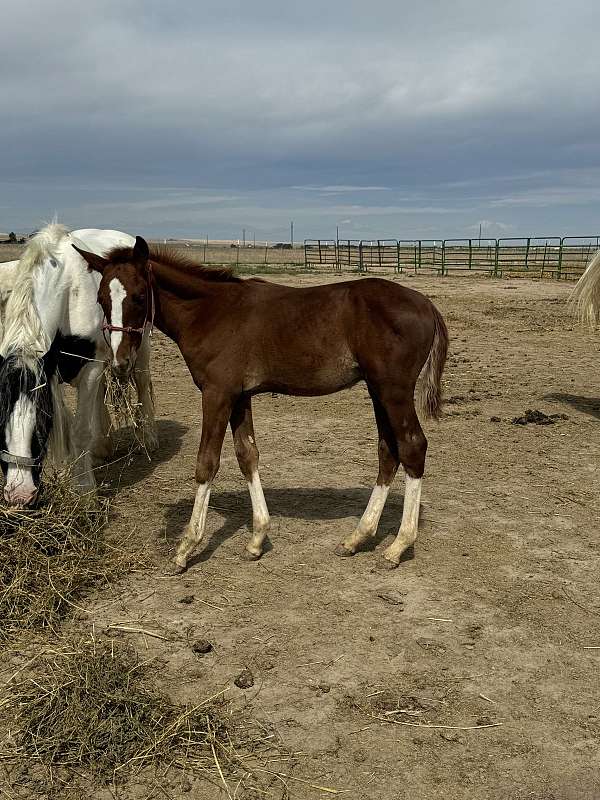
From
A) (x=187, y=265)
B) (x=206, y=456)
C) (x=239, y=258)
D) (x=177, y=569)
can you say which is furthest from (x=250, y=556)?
(x=239, y=258)

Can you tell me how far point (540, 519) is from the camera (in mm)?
4887

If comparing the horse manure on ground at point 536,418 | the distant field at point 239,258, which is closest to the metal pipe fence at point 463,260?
the distant field at point 239,258

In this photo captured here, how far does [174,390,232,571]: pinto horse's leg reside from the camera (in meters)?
4.10

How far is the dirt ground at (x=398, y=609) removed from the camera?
2.62 metres

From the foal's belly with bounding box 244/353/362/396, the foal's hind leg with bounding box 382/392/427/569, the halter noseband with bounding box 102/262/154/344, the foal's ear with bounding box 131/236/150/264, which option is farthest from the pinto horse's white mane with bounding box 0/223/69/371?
the foal's hind leg with bounding box 382/392/427/569

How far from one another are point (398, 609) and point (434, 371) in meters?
1.52

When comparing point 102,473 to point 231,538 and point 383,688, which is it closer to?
point 231,538

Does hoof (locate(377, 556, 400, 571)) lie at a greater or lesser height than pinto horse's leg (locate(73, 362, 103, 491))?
lesser

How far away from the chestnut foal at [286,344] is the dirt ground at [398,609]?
1.24ft

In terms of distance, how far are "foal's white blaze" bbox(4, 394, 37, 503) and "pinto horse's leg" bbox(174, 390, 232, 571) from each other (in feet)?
3.16

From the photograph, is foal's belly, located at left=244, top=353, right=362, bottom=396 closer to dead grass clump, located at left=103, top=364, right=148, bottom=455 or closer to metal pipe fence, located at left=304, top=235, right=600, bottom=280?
dead grass clump, located at left=103, top=364, right=148, bottom=455

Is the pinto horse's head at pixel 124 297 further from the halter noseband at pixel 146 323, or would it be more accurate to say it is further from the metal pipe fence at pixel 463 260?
the metal pipe fence at pixel 463 260

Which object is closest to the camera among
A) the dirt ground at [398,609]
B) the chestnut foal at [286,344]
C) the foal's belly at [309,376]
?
the dirt ground at [398,609]

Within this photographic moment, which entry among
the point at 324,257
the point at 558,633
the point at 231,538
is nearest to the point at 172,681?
the point at 231,538
